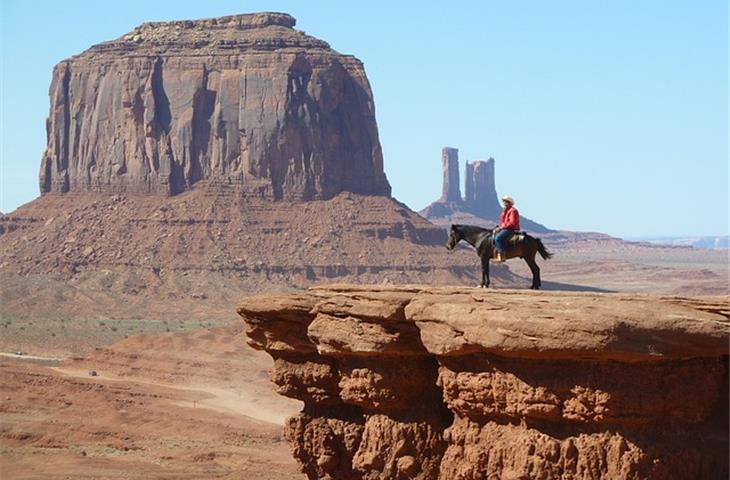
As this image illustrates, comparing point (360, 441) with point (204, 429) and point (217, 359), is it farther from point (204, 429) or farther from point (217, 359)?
point (217, 359)

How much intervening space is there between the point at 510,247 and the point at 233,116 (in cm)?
10809

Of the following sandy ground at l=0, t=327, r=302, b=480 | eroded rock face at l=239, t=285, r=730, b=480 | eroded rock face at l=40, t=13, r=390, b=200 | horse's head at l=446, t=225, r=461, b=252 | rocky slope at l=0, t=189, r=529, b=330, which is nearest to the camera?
eroded rock face at l=239, t=285, r=730, b=480

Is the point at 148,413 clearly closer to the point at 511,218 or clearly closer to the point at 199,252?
the point at 511,218

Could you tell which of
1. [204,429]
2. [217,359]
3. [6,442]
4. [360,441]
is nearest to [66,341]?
[217,359]

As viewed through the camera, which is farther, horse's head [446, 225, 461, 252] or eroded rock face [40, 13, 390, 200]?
eroded rock face [40, 13, 390, 200]

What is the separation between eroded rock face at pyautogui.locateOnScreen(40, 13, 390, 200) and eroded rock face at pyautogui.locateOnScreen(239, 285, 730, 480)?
107 metres

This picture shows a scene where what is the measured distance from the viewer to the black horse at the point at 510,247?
17812 mm

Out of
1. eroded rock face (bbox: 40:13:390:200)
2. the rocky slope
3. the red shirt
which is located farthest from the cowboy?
eroded rock face (bbox: 40:13:390:200)

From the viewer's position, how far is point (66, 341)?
8688 centimetres

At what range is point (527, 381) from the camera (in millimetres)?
14570

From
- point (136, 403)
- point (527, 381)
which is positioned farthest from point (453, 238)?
point (136, 403)

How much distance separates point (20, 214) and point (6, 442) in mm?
85201

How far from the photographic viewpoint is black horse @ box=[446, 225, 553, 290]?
1781cm

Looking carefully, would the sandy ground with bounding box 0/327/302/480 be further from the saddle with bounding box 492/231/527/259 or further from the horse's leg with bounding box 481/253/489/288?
the saddle with bounding box 492/231/527/259
